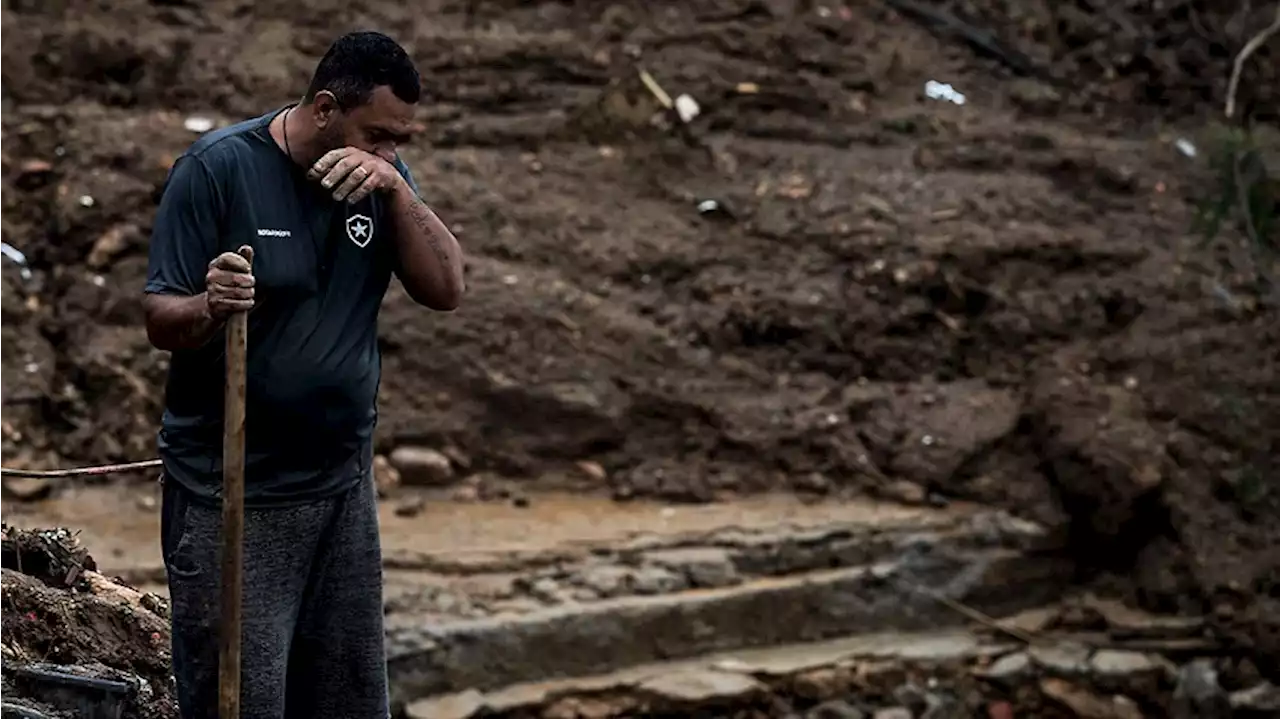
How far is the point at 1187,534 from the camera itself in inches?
286

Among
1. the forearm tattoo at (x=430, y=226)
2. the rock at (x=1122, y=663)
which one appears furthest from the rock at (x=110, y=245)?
the forearm tattoo at (x=430, y=226)

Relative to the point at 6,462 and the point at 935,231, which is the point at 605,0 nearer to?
the point at 935,231

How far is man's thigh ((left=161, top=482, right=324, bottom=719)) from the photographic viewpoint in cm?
286

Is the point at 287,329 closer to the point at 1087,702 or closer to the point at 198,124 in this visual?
the point at 1087,702

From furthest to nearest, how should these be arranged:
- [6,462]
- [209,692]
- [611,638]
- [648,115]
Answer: [648,115]
[6,462]
[611,638]
[209,692]

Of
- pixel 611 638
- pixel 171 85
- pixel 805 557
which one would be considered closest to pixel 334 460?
pixel 611 638

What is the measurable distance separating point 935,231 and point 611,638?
2.95 m

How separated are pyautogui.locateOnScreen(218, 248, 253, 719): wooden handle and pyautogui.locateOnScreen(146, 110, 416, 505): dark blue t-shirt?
0.27 ft

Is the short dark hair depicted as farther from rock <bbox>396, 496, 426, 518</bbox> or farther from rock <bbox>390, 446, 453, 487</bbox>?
rock <bbox>390, 446, 453, 487</bbox>

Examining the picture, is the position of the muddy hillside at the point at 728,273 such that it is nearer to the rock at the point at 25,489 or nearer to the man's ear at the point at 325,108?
the rock at the point at 25,489

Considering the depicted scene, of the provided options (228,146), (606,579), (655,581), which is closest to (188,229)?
(228,146)

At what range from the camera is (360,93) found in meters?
2.80

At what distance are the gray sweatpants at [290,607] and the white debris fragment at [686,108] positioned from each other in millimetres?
5541

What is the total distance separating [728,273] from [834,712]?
233 cm
